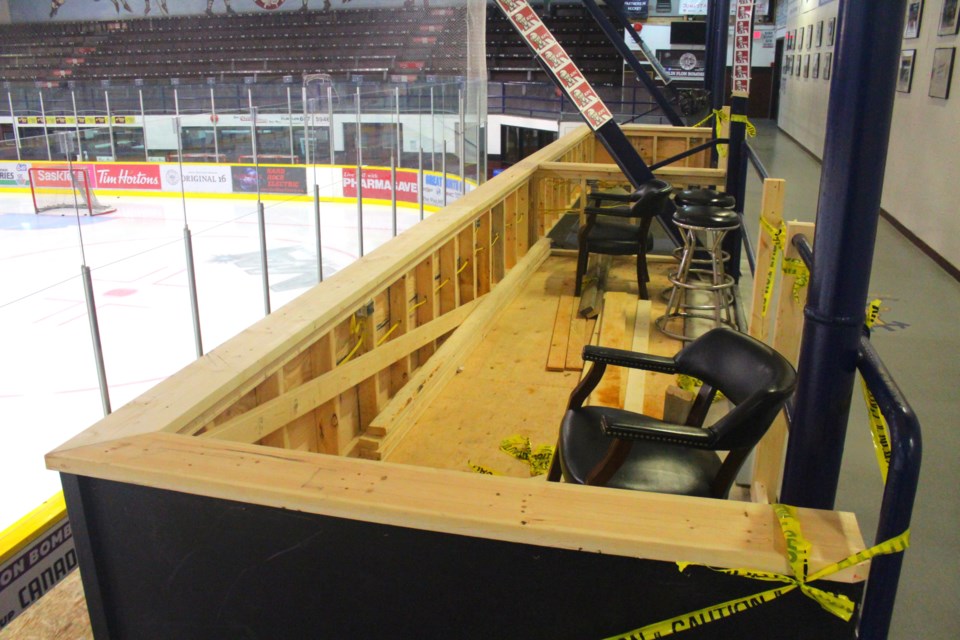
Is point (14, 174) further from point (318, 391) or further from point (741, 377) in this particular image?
point (741, 377)

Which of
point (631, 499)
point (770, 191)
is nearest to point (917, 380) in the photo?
point (770, 191)

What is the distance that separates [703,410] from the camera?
2506 millimetres

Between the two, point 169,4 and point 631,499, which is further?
point 169,4

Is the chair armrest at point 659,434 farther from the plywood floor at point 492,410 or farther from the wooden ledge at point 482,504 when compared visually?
the plywood floor at point 492,410

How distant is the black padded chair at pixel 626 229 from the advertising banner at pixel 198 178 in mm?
10278

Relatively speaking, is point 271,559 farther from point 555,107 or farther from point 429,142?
point 555,107

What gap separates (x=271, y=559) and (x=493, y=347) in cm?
304

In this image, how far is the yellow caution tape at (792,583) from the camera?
131cm

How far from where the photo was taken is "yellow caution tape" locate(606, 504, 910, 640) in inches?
51.8

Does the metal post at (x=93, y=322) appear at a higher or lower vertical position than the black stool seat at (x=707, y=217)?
lower

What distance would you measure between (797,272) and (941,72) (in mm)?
6593

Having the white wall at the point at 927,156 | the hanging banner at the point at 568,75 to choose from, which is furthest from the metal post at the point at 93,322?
the white wall at the point at 927,156

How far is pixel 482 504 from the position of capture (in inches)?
58.9

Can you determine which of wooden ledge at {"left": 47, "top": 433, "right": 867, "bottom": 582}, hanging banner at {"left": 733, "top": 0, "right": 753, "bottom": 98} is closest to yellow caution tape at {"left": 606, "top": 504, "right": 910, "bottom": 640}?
wooden ledge at {"left": 47, "top": 433, "right": 867, "bottom": 582}
